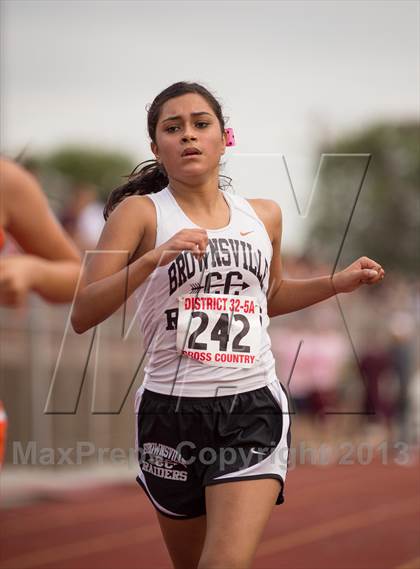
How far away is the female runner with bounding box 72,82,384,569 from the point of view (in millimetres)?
3678

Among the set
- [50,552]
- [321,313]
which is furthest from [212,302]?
[321,313]

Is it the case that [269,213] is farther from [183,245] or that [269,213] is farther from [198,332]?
[183,245]

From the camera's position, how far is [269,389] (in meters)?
3.87

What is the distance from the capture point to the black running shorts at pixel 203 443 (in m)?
3.71

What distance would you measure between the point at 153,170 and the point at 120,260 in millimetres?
503

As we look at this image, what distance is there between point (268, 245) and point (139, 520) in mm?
5035

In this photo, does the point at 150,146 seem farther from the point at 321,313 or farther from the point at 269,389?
the point at 321,313

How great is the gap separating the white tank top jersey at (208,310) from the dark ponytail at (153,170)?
21 centimetres

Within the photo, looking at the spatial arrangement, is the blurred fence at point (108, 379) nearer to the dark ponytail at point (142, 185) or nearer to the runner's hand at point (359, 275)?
the dark ponytail at point (142, 185)

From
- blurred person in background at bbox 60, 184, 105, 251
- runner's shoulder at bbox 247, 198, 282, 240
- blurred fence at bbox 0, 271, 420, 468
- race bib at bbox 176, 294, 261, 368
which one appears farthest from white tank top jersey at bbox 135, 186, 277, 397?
blurred person in background at bbox 60, 184, 105, 251

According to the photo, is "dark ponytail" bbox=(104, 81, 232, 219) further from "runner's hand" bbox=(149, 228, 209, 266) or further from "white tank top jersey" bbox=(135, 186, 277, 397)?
"runner's hand" bbox=(149, 228, 209, 266)

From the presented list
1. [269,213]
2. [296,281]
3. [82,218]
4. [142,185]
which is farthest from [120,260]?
[82,218]

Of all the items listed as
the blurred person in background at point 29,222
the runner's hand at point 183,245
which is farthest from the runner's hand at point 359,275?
the blurred person in background at point 29,222

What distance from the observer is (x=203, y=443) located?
3.74 m
